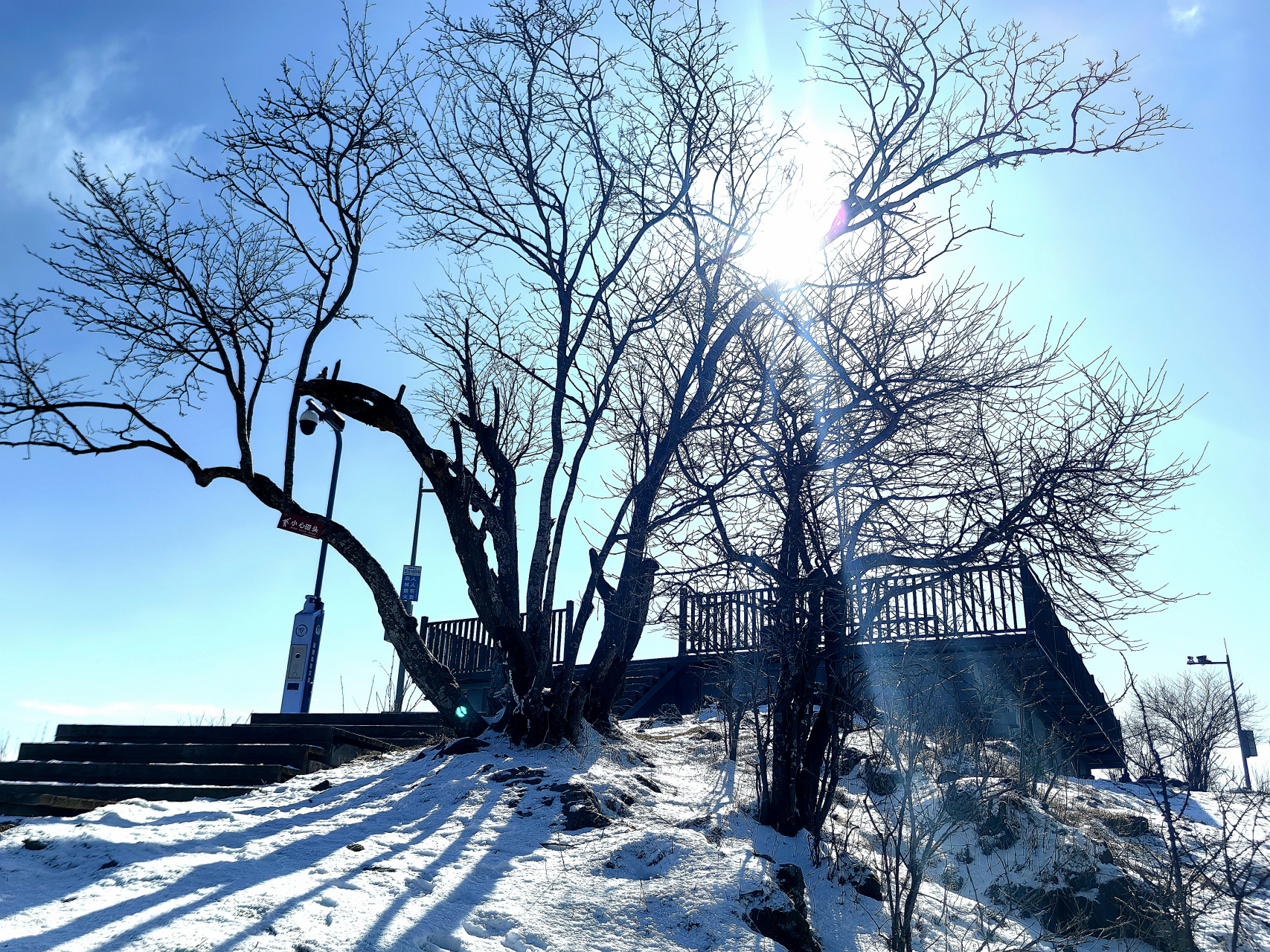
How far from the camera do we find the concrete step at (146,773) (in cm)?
775

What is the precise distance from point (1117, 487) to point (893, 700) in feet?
8.33

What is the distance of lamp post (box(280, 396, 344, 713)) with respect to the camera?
12523 millimetres

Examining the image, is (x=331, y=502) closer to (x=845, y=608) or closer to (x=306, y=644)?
(x=306, y=644)

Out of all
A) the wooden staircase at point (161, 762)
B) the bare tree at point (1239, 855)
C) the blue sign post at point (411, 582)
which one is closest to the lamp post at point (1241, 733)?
the bare tree at point (1239, 855)

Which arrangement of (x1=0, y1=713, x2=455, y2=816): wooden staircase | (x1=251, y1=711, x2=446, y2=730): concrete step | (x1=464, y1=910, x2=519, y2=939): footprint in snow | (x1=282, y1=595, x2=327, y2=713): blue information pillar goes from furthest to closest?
(x1=282, y1=595, x2=327, y2=713): blue information pillar → (x1=251, y1=711, x2=446, y2=730): concrete step → (x1=0, y1=713, x2=455, y2=816): wooden staircase → (x1=464, y1=910, x2=519, y2=939): footprint in snow

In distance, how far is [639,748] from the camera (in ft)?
29.3

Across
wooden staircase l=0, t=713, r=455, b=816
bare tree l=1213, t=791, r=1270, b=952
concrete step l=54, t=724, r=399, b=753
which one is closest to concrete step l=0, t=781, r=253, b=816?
wooden staircase l=0, t=713, r=455, b=816

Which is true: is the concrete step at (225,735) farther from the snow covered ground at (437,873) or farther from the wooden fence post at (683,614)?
the wooden fence post at (683,614)

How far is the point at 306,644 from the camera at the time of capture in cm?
1278

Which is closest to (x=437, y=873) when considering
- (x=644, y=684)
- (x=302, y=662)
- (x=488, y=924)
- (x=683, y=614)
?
(x=488, y=924)

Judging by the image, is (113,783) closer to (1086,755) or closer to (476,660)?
(476,660)

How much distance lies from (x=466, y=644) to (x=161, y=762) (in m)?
8.19

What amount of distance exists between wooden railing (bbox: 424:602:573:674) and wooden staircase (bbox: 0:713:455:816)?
6094 mm

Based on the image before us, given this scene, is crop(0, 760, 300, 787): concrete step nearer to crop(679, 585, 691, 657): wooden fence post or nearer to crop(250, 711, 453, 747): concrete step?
crop(250, 711, 453, 747): concrete step
